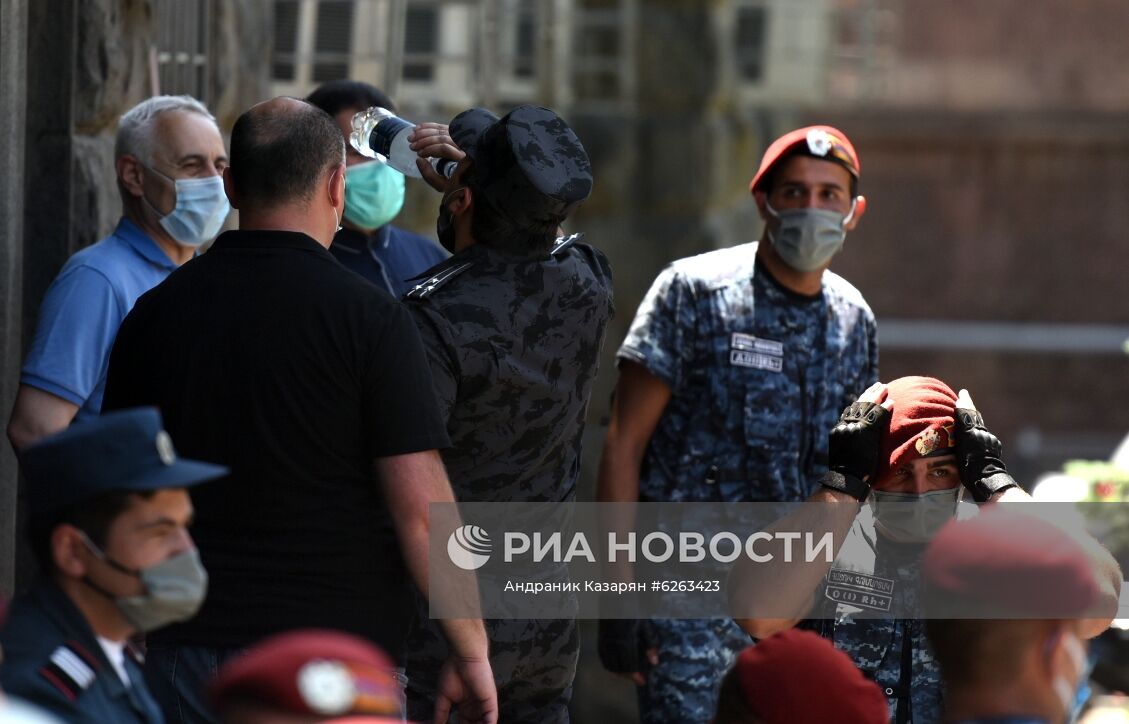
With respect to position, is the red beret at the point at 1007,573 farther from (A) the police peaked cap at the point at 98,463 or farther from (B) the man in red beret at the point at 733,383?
(B) the man in red beret at the point at 733,383

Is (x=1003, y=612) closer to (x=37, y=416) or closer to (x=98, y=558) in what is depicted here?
(x=98, y=558)

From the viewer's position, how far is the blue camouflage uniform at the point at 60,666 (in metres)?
2.50

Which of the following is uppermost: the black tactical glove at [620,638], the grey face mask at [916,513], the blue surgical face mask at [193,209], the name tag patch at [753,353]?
the blue surgical face mask at [193,209]

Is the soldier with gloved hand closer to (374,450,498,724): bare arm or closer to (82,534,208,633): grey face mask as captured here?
(374,450,498,724): bare arm

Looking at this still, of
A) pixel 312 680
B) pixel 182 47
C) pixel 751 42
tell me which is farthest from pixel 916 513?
pixel 751 42

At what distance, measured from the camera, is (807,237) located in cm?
458

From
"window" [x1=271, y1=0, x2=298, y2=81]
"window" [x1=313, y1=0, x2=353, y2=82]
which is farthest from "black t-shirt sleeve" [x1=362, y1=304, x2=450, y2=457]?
"window" [x1=271, y1=0, x2=298, y2=81]

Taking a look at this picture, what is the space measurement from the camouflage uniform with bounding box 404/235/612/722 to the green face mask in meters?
1.15

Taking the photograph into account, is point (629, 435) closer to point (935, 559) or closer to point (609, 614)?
point (609, 614)

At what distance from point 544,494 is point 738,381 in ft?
3.03

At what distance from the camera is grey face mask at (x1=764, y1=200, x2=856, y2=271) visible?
4.58 meters

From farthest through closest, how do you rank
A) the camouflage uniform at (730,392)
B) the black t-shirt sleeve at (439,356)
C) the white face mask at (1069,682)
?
1. the camouflage uniform at (730,392)
2. the black t-shirt sleeve at (439,356)
3. the white face mask at (1069,682)

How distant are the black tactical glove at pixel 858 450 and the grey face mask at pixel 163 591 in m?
1.54

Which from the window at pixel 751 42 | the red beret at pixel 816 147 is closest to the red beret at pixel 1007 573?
the red beret at pixel 816 147
